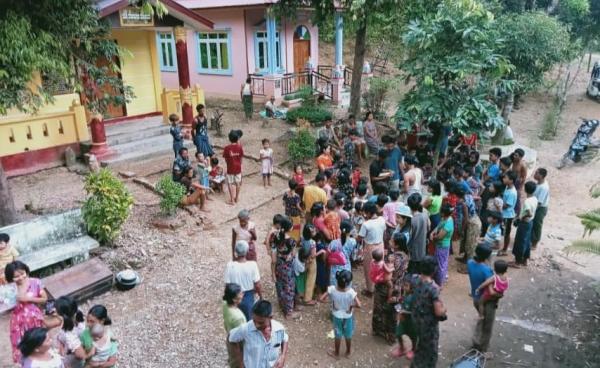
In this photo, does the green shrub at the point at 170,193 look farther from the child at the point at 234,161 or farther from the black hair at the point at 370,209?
Answer: the black hair at the point at 370,209

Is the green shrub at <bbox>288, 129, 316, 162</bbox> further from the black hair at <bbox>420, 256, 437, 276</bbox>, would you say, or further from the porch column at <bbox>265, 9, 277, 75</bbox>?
the black hair at <bbox>420, 256, 437, 276</bbox>

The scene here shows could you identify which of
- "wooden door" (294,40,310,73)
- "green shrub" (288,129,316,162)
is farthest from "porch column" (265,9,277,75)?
"green shrub" (288,129,316,162)

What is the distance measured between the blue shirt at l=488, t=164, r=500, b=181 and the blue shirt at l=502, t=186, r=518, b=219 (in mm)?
735

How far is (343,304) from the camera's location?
494cm

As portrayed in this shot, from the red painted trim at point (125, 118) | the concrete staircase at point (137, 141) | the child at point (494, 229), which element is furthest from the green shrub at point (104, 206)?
the red painted trim at point (125, 118)


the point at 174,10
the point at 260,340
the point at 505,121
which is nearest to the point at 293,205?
the point at 260,340

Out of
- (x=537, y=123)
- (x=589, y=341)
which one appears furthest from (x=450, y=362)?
(x=537, y=123)

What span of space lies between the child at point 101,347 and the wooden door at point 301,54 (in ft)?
56.8

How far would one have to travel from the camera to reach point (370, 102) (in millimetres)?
15570

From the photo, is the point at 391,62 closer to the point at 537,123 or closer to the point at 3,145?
the point at 537,123

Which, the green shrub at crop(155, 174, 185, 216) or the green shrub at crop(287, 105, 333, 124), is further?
the green shrub at crop(287, 105, 333, 124)

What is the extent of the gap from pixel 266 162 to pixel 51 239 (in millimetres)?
4727

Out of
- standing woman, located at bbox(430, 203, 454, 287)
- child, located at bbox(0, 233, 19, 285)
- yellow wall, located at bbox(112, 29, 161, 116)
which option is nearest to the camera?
child, located at bbox(0, 233, 19, 285)

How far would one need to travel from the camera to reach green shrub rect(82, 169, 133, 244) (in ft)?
23.4
